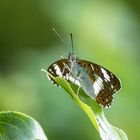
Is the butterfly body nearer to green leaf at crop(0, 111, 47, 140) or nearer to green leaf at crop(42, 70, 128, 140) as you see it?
green leaf at crop(42, 70, 128, 140)

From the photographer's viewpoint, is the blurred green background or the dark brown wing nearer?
the dark brown wing

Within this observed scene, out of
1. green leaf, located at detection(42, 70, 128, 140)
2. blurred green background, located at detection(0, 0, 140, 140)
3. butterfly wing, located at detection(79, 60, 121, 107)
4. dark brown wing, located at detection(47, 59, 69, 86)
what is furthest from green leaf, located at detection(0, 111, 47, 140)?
blurred green background, located at detection(0, 0, 140, 140)

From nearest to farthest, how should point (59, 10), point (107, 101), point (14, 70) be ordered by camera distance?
1. point (107, 101)
2. point (14, 70)
3. point (59, 10)

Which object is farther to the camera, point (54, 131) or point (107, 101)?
point (54, 131)

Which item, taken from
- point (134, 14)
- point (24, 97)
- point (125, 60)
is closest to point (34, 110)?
point (24, 97)

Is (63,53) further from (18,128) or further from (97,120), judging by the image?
(18,128)

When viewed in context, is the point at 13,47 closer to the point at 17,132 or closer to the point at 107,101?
the point at 107,101
